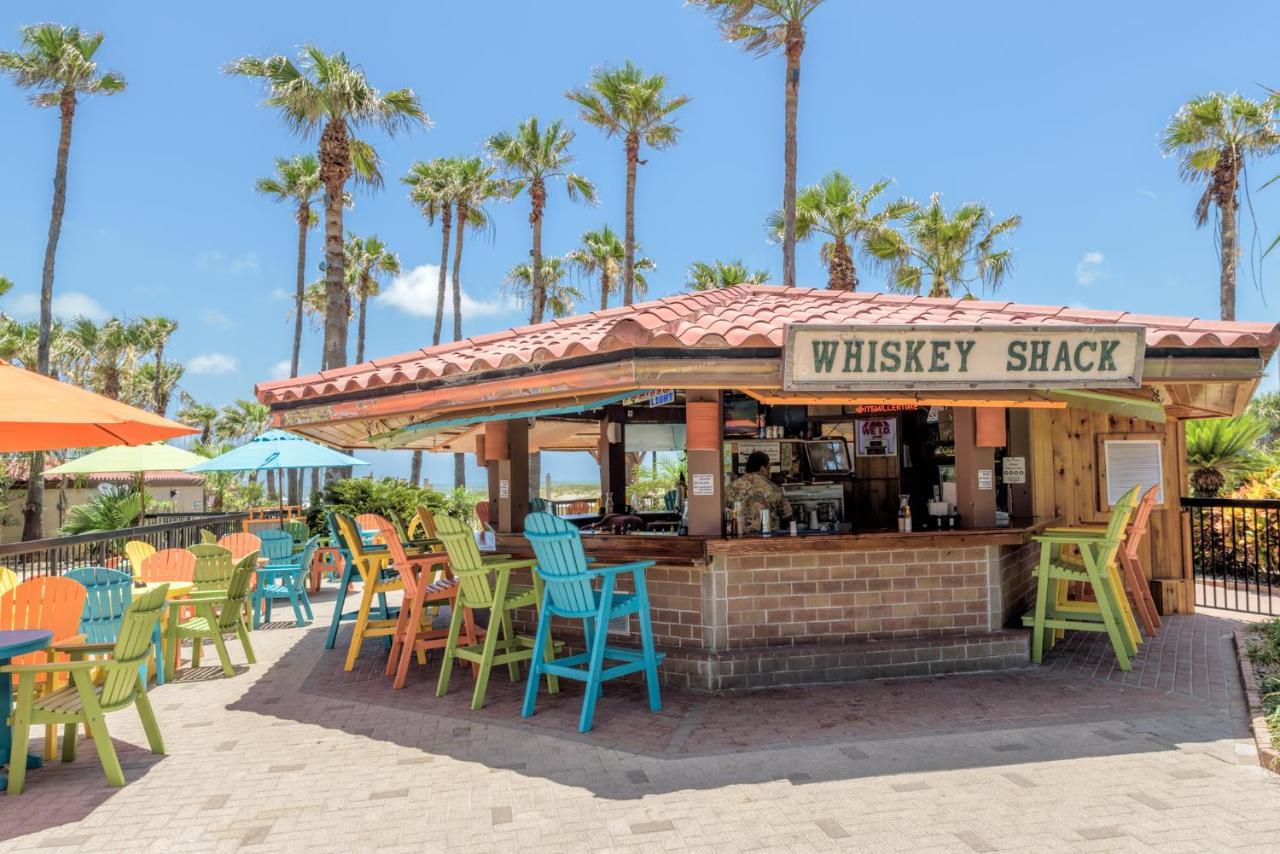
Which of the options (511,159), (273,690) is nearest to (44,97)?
(511,159)

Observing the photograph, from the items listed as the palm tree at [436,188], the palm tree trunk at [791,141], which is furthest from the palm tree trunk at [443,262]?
the palm tree trunk at [791,141]

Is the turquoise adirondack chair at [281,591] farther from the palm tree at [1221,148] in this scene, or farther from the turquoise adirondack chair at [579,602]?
the palm tree at [1221,148]

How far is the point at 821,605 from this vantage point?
6.33 meters

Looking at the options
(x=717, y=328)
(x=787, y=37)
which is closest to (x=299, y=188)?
(x=787, y=37)

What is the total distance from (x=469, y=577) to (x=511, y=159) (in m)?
20.6

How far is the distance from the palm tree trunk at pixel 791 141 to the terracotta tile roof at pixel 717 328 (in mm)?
8898

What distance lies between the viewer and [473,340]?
7.80 metres

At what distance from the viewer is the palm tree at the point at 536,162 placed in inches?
953

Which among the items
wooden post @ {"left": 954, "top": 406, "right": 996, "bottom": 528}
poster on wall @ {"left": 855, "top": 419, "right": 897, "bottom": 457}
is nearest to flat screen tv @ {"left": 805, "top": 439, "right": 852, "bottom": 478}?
poster on wall @ {"left": 855, "top": 419, "right": 897, "bottom": 457}

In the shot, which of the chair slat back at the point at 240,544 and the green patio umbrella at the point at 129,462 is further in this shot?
the green patio umbrella at the point at 129,462

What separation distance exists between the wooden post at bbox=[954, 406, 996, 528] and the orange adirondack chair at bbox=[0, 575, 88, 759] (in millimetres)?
6517

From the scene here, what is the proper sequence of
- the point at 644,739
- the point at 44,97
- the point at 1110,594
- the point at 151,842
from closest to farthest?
the point at 151,842
the point at 644,739
the point at 1110,594
the point at 44,97

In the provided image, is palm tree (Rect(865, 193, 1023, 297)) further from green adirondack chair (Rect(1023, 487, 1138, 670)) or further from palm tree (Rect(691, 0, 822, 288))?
green adirondack chair (Rect(1023, 487, 1138, 670))

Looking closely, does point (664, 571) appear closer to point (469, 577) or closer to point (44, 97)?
point (469, 577)
